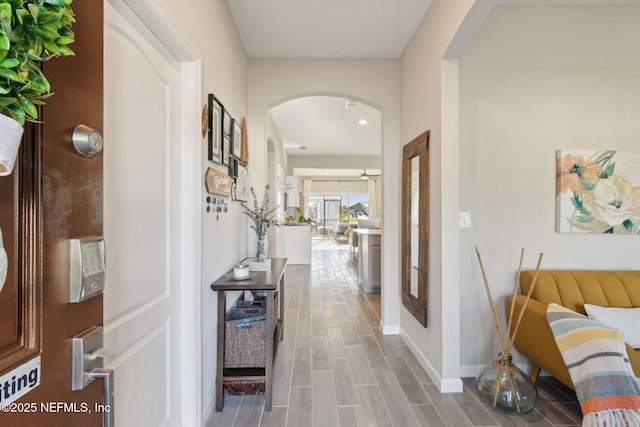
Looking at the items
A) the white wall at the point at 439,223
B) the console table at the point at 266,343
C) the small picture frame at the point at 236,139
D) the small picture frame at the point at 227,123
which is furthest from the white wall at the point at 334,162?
the console table at the point at 266,343

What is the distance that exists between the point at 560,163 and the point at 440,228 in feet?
3.88

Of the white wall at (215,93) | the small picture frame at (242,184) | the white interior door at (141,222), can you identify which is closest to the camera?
the white interior door at (141,222)

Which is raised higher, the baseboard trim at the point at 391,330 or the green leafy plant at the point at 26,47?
the green leafy plant at the point at 26,47

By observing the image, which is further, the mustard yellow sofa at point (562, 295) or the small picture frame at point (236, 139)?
the small picture frame at point (236, 139)

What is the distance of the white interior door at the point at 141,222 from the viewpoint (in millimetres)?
1078

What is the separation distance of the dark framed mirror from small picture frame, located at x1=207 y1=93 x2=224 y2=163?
1.63 meters

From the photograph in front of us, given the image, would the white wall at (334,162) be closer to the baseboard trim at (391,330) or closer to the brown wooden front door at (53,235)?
the baseboard trim at (391,330)

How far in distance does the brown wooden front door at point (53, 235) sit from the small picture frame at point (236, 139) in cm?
172

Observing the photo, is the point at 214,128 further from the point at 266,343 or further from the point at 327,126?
the point at 327,126

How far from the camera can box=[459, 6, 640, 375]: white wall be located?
2424mm

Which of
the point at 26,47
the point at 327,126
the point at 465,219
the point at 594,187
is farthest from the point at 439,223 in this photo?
the point at 327,126

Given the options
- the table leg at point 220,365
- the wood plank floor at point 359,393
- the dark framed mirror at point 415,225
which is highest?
the dark framed mirror at point 415,225

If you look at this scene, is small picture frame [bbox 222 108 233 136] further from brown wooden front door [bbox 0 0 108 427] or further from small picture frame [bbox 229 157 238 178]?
brown wooden front door [bbox 0 0 108 427]

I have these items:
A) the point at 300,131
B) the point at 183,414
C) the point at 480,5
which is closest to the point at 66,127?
the point at 183,414
